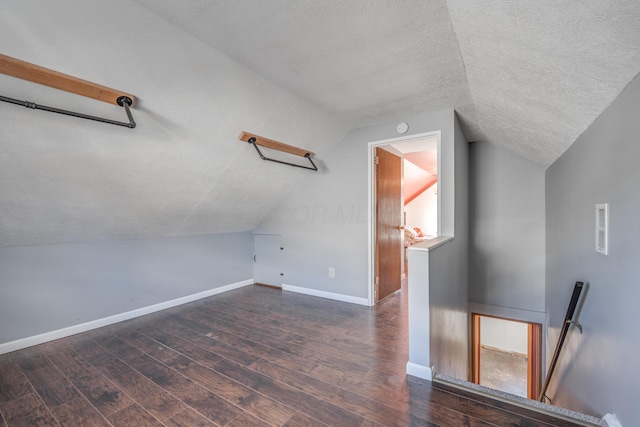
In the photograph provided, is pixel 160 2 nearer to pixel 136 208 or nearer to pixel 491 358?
pixel 136 208

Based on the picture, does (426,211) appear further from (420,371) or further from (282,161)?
(420,371)

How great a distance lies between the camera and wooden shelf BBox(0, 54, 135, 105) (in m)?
1.32

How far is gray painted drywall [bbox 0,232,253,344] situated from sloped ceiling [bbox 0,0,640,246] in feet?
0.56

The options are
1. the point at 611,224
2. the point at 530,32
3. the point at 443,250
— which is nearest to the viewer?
the point at 530,32

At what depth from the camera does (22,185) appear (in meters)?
1.88

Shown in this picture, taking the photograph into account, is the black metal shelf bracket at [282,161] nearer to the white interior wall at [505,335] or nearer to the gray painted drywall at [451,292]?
the gray painted drywall at [451,292]

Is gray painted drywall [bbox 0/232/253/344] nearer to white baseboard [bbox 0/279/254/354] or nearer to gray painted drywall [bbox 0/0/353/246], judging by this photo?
white baseboard [bbox 0/279/254/354]

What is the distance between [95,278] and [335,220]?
101 inches

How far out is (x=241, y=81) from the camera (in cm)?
207

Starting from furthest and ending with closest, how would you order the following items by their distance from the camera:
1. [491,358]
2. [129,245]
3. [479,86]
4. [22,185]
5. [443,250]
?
[491,358] → [129,245] → [443,250] → [479,86] → [22,185]

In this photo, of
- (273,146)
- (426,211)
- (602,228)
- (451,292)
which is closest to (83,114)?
(273,146)

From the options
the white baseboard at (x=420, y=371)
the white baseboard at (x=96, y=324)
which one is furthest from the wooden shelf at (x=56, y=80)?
the white baseboard at (x=420, y=371)

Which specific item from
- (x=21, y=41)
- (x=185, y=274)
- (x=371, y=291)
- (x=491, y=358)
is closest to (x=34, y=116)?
(x=21, y=41)

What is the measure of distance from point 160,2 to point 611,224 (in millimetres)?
2554
